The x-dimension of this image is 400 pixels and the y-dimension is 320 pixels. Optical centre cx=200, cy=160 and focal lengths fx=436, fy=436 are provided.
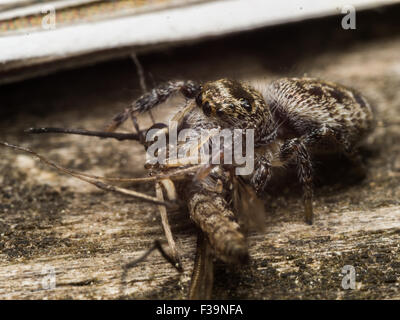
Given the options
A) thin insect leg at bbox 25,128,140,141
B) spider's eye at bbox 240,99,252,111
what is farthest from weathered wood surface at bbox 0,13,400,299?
spider's eye at bbox 240,99,252,111

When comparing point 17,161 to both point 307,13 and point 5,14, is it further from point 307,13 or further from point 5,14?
point 307,13

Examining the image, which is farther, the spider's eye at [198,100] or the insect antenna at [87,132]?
the spider's eye at [198,100]

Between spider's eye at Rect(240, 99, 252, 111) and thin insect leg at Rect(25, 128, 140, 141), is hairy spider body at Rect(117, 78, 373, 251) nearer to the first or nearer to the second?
spider's eye at Rect(240, 99, 252, 111)

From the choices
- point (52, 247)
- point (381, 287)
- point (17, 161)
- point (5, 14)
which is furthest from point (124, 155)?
point (381, 287)

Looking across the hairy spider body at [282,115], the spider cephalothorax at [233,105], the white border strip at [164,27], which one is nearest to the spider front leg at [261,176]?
the hairy spider body at [282,115]

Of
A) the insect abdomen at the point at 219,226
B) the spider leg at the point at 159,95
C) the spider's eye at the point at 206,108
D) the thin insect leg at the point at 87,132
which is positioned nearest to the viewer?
the insect abdomen at the point at 219,226

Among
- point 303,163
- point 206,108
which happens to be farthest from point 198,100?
point 303,163

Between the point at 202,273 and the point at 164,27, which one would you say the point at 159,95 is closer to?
the point at 164,27

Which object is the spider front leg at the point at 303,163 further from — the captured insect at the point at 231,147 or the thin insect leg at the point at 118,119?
the thin insect leg at the point at 118,119
